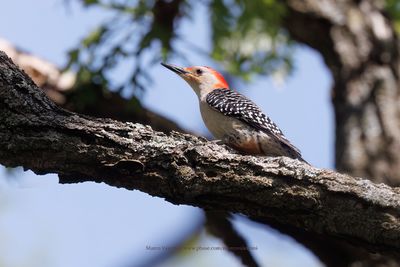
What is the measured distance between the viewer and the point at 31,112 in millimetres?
4211

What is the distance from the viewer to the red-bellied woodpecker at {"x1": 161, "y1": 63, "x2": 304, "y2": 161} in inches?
247

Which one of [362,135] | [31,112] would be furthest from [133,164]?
[362,135]

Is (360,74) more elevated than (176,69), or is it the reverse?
(360,74)

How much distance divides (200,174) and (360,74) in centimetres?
451

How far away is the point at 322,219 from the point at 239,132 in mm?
2195

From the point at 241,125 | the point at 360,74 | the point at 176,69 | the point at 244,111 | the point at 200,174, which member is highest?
the point at 360,74

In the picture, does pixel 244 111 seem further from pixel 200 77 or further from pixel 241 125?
pixel 200 77

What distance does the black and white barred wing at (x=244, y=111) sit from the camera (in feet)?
20.7

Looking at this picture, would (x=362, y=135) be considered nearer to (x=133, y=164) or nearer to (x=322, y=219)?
(x=322, y=219)

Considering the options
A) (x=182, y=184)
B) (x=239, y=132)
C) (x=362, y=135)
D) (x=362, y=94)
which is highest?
(x=362, y=94)

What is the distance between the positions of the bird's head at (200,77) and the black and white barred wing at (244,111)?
19.3 inches

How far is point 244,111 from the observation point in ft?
22.1

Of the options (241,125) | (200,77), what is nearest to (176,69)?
(200,77)

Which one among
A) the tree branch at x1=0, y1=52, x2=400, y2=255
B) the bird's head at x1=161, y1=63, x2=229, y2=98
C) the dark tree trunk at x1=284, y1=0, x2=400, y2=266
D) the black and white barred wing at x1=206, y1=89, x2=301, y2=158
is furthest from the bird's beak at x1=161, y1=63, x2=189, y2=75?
the tree branch at x1=0, y1=52, x2=400, y2=255
